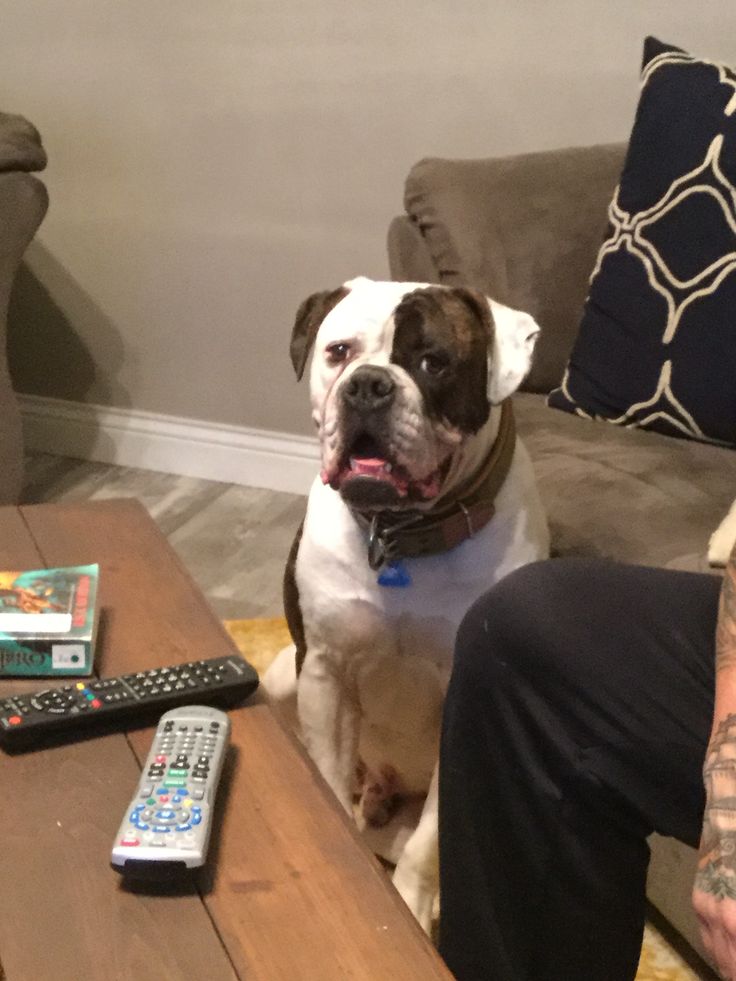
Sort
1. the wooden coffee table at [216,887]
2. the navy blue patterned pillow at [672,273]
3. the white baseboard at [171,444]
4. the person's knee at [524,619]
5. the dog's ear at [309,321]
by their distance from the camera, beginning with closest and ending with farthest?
the wooden coffee table at [216,887] → the person's knee at [524,619] → the dog's ear at [309,321] → the navy blue patterned pillow at [672,273] → the white baseboard at [171,444]

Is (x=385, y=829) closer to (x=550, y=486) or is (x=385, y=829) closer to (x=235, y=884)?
(x=550, y=486)

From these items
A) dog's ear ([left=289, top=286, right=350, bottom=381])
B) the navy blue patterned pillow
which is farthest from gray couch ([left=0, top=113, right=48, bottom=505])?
the navy blue patterned pillow

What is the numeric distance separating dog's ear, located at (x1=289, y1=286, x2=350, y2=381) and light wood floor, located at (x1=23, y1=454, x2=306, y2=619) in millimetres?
839

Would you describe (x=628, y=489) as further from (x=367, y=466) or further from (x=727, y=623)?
(x=727, y=623)

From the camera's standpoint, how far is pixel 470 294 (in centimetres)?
123

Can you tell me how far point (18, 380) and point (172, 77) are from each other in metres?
0.92

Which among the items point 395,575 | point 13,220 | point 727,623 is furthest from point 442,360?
point 13,220

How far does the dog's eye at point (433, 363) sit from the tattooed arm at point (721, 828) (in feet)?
1.55

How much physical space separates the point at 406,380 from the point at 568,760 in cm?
46

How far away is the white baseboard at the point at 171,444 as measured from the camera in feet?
8.57

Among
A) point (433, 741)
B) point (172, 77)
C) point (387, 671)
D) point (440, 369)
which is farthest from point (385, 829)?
point (172, 77)

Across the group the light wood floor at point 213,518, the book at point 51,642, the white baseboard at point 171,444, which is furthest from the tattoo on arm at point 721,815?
the white baseboard at point 171,444

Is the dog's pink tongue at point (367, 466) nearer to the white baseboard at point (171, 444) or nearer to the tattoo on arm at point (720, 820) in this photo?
the tattoo on arm at point (720, 820)

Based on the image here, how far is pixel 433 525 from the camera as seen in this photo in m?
1.19
